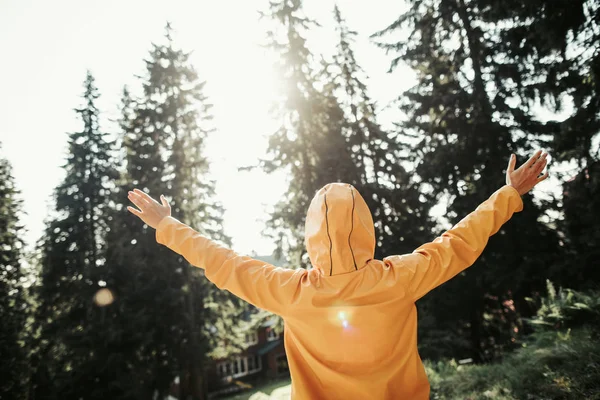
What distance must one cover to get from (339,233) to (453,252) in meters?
0.68

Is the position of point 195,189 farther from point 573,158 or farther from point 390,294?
point 390,294

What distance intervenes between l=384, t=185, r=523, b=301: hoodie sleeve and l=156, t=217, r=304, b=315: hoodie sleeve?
651mm

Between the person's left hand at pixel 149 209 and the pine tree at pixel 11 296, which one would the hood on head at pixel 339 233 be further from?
the pine tree at pixel 11 296

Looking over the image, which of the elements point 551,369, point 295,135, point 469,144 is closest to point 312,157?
point 295,135

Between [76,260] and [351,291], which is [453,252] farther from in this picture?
[76,260]

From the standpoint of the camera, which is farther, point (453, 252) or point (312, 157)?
point (312, 157)

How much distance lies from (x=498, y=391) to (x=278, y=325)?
897 centimetres

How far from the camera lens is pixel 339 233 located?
2051 mm

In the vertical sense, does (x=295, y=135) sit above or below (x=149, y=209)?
above

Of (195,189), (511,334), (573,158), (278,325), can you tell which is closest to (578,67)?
(573,158)

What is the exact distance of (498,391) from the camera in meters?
5.38

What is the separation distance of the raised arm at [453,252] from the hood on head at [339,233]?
0.62 ft

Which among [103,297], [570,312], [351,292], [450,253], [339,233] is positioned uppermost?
[103,297]

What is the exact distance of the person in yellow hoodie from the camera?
6.37ft
